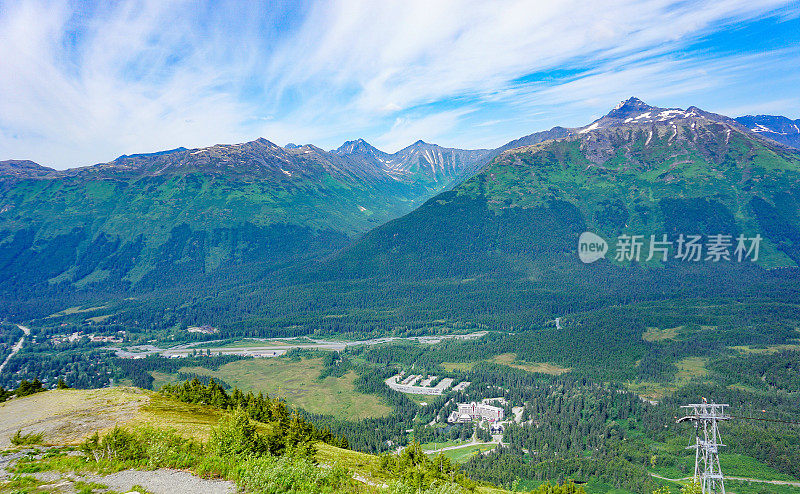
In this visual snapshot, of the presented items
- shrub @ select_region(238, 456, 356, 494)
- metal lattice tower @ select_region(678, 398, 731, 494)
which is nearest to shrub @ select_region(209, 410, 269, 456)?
shrub @ select_region(238, 456, 356, 494)

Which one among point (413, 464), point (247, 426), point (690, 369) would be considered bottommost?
point (690, 369)

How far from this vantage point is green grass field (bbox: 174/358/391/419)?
127m

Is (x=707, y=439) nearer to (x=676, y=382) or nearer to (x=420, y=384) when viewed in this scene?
(x=676, y=382)

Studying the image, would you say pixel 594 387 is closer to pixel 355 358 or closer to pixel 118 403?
pixel 355 358

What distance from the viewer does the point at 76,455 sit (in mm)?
35531

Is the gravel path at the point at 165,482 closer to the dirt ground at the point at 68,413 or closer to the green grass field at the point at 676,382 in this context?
the dirt ground at the point at 68,413

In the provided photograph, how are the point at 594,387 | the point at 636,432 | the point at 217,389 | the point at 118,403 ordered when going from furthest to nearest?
the point at 594,387, the point at 636,432, the point at 217,389, the point at 118,403

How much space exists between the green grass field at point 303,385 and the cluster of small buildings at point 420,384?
11158mm

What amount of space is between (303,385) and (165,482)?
124m

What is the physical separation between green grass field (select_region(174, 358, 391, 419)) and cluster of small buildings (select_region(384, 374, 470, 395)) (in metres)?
11.2

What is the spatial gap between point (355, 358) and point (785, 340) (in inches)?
6297

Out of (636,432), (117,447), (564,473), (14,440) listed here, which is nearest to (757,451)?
(636,432)

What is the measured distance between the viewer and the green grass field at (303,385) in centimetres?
12725

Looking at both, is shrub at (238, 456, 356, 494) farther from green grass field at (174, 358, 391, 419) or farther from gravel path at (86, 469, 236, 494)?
green grass field at (174, 358, 391, 419)
